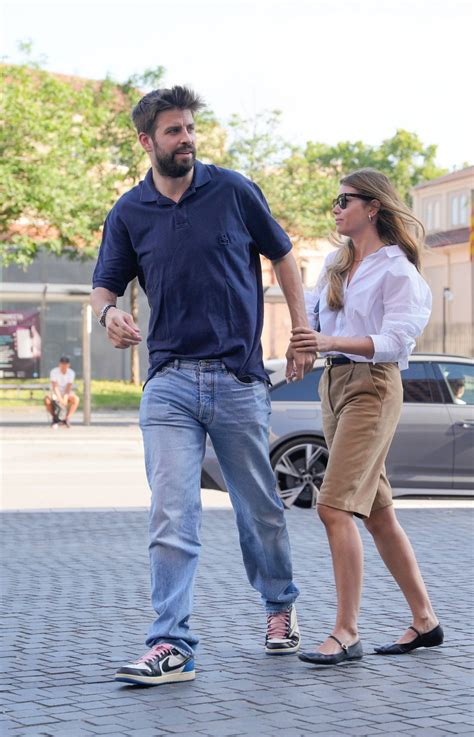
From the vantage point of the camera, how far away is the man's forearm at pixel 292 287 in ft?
18.0

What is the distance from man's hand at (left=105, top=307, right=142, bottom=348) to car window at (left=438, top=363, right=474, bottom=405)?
8.06 m

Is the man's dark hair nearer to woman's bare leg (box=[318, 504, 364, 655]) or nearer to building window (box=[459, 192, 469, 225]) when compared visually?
woman's bare leg (box=[318, 504, 364, 655])

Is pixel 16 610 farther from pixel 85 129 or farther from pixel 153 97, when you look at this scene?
pixel 85 129

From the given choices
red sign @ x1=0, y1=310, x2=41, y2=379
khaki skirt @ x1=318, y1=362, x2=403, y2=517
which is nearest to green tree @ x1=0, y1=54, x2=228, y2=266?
red sign @ x1=0, y1=310, x2=41, y2=379

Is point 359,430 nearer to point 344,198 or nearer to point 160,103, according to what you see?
point 344,198

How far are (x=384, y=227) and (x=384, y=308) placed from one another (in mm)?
362

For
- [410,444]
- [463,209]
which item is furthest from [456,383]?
[463,209]

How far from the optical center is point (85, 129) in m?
37.0

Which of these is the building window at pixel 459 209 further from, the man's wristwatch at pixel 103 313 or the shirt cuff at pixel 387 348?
the man's wristwatch at pixel 103 313

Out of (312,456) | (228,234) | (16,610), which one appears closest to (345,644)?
(228,234)

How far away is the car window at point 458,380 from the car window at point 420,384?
0.34 ft

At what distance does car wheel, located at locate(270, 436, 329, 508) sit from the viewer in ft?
41.7

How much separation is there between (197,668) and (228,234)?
1637mm

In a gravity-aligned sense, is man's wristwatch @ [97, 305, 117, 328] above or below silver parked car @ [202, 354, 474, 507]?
above
